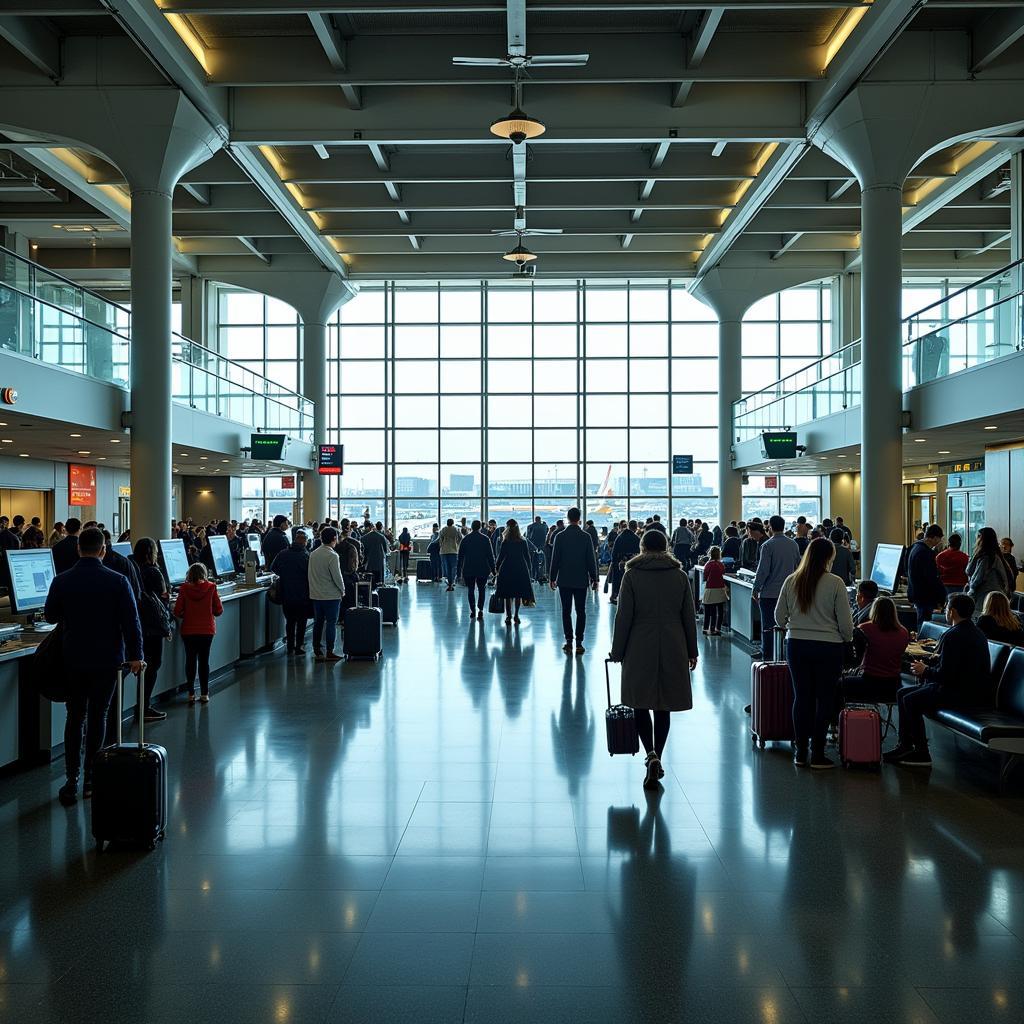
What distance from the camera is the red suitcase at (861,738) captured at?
7102mm

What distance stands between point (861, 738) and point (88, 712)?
214 inches

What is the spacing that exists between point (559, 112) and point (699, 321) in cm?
1702

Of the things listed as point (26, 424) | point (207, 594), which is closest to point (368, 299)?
point (26, 424)

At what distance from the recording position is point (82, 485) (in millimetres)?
23609

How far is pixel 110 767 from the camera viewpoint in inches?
211

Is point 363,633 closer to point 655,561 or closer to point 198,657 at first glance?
point 198,657

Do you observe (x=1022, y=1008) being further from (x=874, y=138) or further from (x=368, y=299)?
(x=368, y=299)

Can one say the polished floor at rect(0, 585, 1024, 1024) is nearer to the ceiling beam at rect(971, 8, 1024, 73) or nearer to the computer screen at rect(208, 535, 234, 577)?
the computer screen at rect(208, 535, 234, 577)

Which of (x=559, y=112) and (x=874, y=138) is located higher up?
(x=559, y=112)

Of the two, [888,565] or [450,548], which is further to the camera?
[450,548]

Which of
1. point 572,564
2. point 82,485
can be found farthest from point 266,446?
point 572,564

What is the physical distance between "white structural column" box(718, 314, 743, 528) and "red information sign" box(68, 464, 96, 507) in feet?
Answer: 54.3

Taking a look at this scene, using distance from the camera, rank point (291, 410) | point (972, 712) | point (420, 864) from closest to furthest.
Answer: point (420, 864) → point (972, 712) → point (291, 410)

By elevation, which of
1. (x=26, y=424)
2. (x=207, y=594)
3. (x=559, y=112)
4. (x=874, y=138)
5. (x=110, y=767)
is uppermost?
(x=559, y=112)
